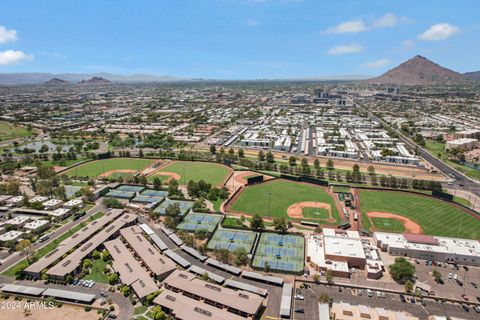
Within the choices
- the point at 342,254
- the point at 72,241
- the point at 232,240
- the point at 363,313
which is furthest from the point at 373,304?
the point at 72,241

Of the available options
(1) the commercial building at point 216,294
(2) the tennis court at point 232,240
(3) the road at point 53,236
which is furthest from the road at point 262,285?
(3) the road at point 53,236

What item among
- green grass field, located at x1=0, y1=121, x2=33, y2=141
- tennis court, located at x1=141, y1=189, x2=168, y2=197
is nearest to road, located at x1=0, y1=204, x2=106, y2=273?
tennis court, located at x1=141, y1=189, x2=168, y2=197

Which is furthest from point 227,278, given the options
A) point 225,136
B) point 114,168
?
point 225,136

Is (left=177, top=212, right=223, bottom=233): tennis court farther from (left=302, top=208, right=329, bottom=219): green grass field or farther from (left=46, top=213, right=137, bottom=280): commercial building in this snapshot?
(left=302, top=208, right=329, bottom=219): green grass field

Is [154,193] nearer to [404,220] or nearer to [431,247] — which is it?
[404,220]

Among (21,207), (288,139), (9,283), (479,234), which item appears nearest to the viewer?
A: (9,283)

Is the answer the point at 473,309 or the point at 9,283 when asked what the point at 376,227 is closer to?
the point at 473,309
